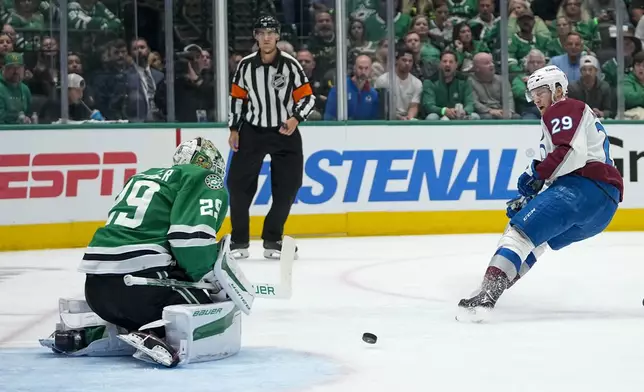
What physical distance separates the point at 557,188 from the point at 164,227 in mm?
1632

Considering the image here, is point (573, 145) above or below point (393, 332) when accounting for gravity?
above

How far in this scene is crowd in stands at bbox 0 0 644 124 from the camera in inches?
301

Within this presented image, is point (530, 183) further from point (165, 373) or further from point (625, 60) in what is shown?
point (625, 60)

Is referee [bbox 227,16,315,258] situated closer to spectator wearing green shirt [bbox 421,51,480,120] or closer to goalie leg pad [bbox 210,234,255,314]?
spectator wearing green shirt [bbox 421,51,480,120]

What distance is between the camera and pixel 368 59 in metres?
8.34

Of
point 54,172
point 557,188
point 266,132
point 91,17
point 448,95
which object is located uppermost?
point 91,17

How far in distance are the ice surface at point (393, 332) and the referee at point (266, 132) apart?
31 cm

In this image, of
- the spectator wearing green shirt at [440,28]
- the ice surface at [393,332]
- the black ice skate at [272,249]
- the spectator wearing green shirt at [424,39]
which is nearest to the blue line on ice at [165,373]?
the ice surface at [393,332]

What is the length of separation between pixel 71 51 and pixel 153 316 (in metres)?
4.39

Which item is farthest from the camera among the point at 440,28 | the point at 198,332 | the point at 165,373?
the point at 440,28

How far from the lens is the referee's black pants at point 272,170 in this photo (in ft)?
22.7

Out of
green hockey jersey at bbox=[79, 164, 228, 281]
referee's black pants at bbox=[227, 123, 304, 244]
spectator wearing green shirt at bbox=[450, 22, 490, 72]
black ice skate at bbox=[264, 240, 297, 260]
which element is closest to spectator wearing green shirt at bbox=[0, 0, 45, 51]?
referee's black pants at bbox=[227, 123, 304, 244]

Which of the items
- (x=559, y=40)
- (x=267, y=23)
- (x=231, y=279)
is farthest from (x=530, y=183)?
(x=559, y=40)

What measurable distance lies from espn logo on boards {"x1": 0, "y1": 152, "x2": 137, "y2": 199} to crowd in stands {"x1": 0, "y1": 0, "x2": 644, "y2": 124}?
313 millimetres
